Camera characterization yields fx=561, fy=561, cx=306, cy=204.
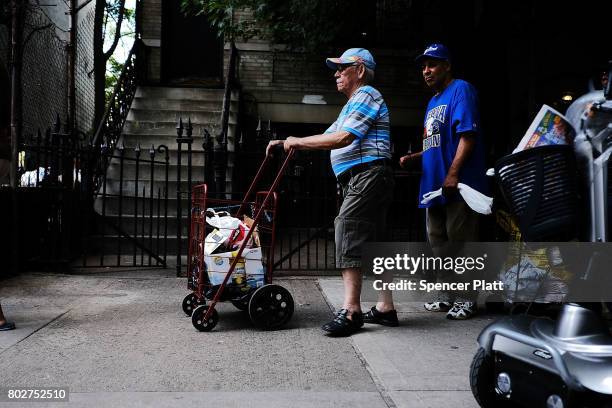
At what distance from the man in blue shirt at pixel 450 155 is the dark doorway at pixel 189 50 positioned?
29.5ft

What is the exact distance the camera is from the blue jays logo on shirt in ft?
14.3

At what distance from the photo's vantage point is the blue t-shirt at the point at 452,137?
166 inches

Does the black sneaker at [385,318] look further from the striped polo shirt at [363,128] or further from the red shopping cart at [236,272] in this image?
the striped polo shirt at [363,128]

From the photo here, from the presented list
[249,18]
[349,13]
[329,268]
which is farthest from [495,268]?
[249,18]

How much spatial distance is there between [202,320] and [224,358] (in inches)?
25.0

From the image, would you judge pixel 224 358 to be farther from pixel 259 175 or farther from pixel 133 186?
pixel 133 186

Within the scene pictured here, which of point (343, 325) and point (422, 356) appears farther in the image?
point (343, 325)

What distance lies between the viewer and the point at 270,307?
13.5 feet

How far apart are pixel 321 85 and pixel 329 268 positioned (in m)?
6.04

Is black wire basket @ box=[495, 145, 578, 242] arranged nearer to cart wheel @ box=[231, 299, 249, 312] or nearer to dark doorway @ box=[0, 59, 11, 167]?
cart wheel @ box=[231, 299, 249, 312]

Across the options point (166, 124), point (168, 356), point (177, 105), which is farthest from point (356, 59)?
point (177, 105)

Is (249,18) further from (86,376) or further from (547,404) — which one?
(547,404)

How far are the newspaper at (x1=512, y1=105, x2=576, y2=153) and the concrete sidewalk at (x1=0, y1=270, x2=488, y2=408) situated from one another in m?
1.36

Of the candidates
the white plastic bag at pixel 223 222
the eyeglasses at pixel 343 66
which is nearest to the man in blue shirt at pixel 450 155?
the eyeglasses at pixel 343 66
